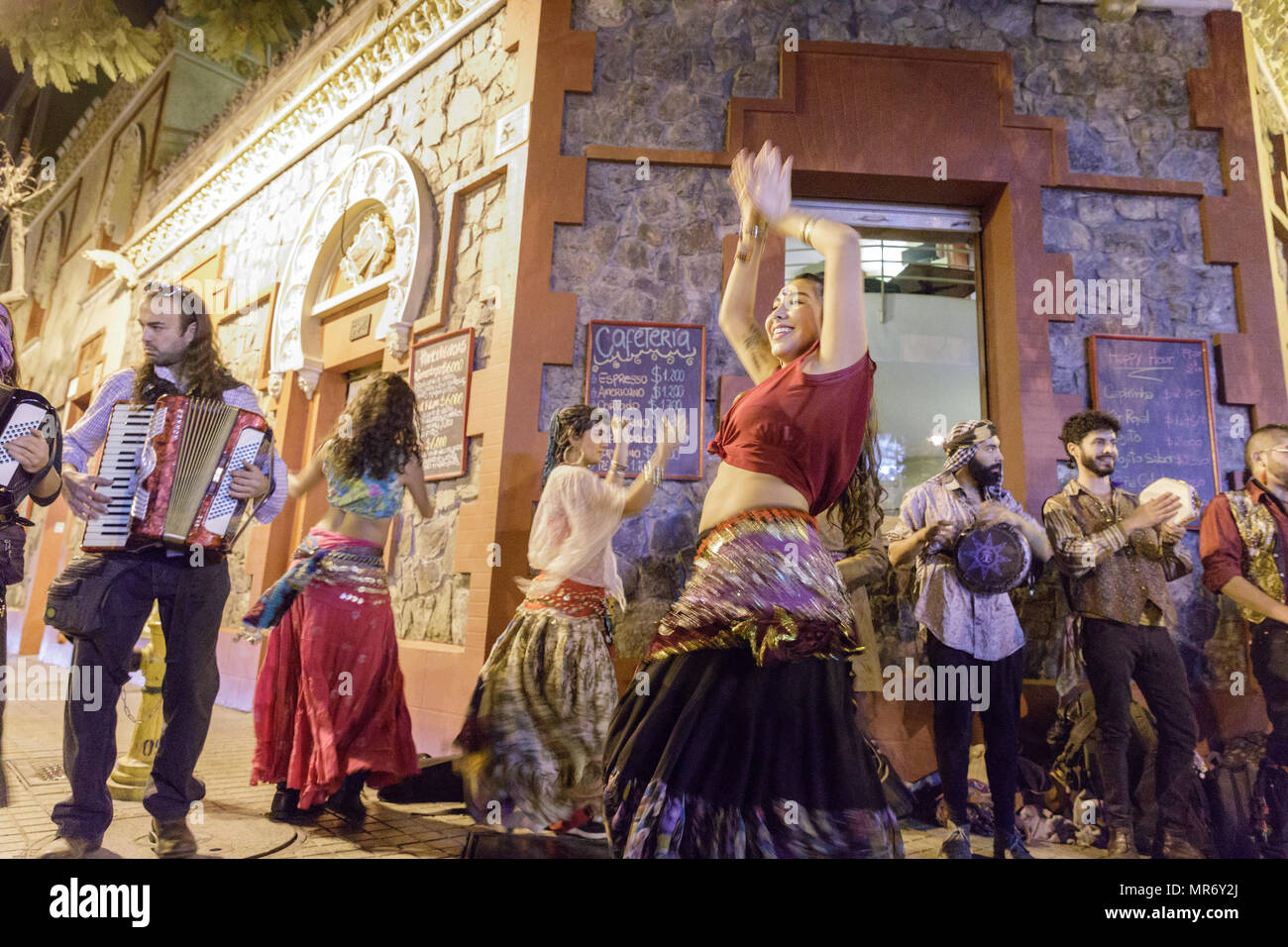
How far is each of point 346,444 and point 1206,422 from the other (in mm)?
5115

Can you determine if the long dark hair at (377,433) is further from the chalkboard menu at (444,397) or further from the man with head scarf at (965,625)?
the man with head scarf at (965,625)

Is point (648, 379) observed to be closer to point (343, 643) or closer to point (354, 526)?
point (354, 526)

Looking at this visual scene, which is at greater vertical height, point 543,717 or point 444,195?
point 444,195

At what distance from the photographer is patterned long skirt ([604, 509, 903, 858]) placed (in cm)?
185

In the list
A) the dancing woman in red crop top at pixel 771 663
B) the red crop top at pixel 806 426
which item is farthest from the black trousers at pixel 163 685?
the red crop top at pixel 806 426

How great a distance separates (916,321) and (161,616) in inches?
182

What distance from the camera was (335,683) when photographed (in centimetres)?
349

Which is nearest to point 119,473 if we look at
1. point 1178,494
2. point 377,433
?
point 377,433

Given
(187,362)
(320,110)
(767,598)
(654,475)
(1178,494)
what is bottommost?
(767,598)

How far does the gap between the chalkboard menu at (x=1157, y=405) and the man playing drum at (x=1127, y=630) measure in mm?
915

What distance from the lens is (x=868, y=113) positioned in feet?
16.7

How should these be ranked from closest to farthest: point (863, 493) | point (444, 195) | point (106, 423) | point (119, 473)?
point (863, 493)
point (119, 473)
point (106, 423)
point (444, 195)

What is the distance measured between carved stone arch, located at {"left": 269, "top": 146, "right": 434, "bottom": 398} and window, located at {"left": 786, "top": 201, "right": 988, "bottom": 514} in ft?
8.99

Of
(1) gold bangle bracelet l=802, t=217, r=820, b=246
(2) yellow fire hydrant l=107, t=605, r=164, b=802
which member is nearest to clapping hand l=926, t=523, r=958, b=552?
(1) gold bangle bracelet l=802, t=217, r=820, b=246
